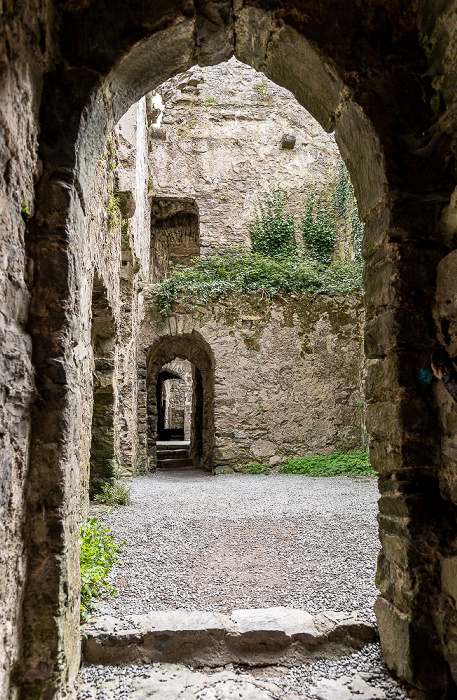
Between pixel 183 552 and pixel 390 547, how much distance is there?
2.07 m

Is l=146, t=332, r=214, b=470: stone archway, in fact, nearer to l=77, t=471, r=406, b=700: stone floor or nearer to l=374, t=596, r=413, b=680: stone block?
l=77, t=471, r=406, b=700: stone floor

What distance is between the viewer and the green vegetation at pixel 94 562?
2.57 metres

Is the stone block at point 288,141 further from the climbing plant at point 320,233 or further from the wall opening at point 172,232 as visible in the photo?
the wall opening at point 172,232

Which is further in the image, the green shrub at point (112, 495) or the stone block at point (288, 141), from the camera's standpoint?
the stone block at point (288, 141)

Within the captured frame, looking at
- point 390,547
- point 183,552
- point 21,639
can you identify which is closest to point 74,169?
point 21,639

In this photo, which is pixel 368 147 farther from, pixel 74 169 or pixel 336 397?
pixel 336 397

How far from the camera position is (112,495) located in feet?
18.0

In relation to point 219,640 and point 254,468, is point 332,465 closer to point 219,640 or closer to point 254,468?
point 254,468

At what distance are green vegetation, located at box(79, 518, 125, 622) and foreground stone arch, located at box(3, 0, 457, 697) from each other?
26.9 inches

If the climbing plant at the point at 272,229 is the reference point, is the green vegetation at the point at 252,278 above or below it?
below

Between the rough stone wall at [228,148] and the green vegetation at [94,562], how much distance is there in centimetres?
951

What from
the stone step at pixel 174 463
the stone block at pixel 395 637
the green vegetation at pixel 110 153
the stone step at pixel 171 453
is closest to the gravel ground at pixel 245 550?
the stone block at pixel 395 637

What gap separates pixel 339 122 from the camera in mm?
2385

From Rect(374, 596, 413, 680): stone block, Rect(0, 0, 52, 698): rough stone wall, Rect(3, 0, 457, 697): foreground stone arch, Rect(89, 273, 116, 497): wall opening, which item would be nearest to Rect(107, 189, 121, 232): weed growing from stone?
Rect(89, 273, 116, 497): wall opening
